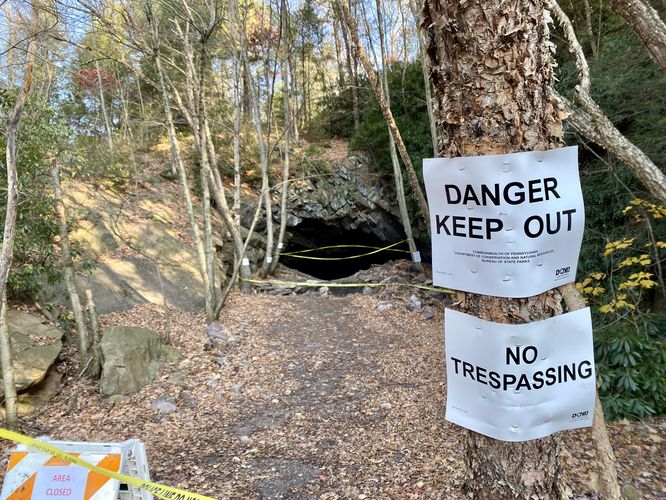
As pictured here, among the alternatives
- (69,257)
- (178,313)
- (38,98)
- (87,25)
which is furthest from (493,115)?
(178,313)

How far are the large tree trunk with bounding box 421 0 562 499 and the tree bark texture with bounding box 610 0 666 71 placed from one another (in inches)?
118

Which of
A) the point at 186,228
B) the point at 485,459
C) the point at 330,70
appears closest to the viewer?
the point at 485,459

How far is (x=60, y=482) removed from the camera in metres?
2.13

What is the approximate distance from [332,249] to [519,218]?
1375 cm

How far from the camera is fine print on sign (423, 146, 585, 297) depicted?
125 centimetres

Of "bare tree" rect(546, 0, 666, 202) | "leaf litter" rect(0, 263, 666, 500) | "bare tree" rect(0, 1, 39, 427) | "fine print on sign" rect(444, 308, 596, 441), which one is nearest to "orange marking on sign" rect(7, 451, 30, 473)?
"leaf litter" rect(0, 263, 666, 500)

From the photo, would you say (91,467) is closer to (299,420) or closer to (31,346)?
(299,420)

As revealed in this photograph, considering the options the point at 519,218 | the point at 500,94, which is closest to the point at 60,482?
the point at 519,218

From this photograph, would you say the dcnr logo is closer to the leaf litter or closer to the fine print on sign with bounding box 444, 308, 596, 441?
the fine print on sign with bounding box 444, 308, 596, 441

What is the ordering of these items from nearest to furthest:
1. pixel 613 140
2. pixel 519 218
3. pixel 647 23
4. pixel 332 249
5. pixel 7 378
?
1. pixel 519 218
2. pixel 647 23
3. pixel 613 140
4. pixel 7 378
5. pixel 332 249

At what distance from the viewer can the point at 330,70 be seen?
65.1 feet

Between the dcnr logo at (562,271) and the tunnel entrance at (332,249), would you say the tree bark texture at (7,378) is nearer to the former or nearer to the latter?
the dcnr logo at (562,271)

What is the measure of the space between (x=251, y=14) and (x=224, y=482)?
14.1m

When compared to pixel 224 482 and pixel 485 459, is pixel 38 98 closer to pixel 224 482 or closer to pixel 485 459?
pixel 224 482
